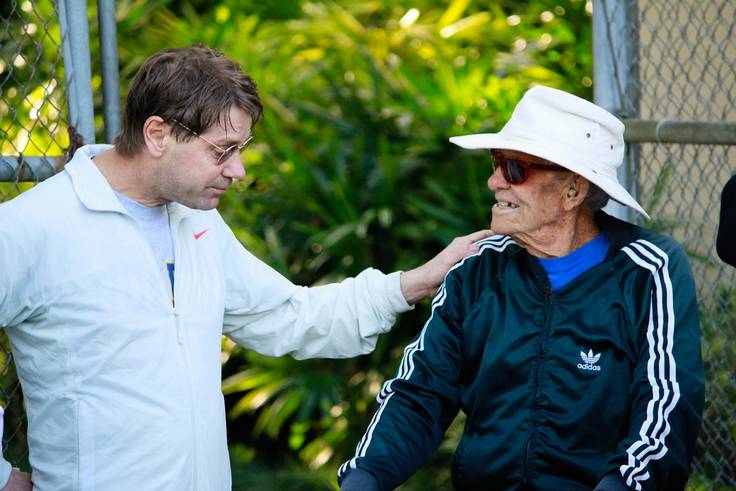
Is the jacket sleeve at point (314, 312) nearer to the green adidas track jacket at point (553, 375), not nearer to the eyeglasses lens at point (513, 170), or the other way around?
the green adidas track jacket at point (553, 375)

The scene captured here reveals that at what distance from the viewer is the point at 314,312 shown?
3.06 metres

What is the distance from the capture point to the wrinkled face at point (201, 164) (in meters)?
2.66

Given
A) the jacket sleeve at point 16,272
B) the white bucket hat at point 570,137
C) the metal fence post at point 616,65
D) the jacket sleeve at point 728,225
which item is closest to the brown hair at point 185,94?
the jacket sleeve at point 16,272

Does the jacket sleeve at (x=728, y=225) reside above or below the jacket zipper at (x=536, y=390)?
above

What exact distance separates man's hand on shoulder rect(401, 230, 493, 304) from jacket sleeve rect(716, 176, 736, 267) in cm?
72

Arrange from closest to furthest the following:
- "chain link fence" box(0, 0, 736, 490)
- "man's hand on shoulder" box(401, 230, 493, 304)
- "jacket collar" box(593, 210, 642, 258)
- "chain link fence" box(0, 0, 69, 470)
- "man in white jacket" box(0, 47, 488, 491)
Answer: "man in white jacket" box(0, 47, 488, 491), "jacket collar" box(593, 210, 642, 258), "man's hand on shoulder" box(401, 230, 493, 304), "chain link fence" box(0, 0, 736, 490), "chain link fence" box(0, 0, 69, 470)

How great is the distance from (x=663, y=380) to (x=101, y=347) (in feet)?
4.46

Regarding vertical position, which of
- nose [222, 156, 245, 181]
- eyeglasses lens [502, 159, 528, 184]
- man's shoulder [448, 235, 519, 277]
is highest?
nose [222, 156, 245, 181]

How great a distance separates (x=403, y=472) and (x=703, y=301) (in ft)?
6.03

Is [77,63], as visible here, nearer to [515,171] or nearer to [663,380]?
[515,171]

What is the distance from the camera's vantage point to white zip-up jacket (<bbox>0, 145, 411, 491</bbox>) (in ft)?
8.28

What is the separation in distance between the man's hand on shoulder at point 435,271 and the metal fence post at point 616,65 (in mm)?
791

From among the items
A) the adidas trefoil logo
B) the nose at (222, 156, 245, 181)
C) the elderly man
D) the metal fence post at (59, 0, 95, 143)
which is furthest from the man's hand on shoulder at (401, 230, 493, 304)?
the metal fence post at (59, 0, 95, 143)

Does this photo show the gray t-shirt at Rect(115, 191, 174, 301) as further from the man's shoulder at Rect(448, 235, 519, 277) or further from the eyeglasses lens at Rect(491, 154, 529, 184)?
the eyeglasses lens at Rect(491, 154, 529, 184)
